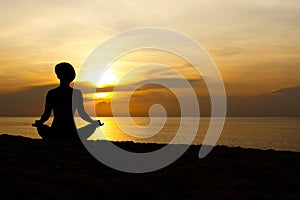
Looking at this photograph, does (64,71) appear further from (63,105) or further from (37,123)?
(37,123)

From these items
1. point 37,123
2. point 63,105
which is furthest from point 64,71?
point 37,123

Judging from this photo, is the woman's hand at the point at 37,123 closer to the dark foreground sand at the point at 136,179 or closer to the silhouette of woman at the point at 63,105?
the silhouette of woman at the point at 63,105

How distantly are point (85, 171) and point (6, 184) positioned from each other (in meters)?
1.38

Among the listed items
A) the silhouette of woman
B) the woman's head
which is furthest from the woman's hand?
the woman's head

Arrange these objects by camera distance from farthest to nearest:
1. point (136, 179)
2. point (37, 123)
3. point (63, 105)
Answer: point (63, 105) → point (37, 123) → point (136, 179)

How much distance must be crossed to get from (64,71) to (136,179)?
4.34 metres

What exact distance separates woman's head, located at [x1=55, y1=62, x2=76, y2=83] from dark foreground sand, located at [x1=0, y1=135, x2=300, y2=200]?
2.02 m

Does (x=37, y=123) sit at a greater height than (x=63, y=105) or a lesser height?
lesser

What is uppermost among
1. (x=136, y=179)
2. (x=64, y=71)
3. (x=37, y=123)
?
(x=64, y=71)

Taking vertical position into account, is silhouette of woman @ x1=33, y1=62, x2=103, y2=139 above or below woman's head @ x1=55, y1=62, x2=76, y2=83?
below

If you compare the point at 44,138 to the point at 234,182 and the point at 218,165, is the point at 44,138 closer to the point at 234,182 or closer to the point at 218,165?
the point at 218,165

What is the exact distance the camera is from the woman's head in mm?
8477

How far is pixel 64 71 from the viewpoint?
8539 millimetres

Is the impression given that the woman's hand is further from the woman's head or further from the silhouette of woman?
the woman's head
